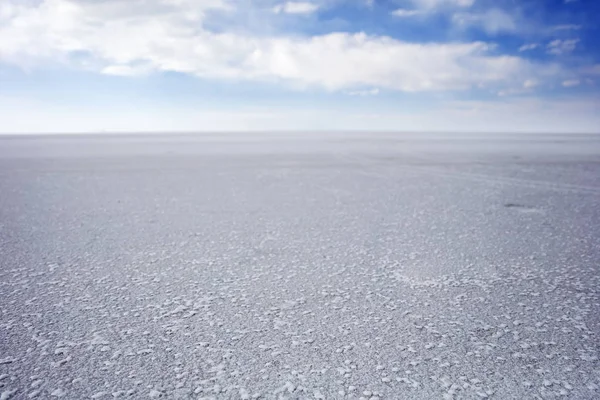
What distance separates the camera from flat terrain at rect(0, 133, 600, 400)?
7.32 ft

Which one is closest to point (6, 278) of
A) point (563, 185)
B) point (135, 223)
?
point (135, 223)

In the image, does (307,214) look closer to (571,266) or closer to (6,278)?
(571,266)

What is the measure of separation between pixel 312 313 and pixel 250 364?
0.82 metres

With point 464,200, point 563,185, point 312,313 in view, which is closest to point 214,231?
point 312,313

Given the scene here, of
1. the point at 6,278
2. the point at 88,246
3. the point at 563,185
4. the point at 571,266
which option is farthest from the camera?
the point at 563,185

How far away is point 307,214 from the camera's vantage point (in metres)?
6.91

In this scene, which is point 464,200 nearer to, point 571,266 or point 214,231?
point 571,266

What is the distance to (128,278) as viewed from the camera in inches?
150

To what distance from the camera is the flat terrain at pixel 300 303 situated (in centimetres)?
223

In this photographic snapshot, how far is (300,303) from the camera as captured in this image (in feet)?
10.7

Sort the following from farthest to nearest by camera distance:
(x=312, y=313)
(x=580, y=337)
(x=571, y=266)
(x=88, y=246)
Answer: (x=88, y=246)
(x=571, y=266)
(x=312, y=313)
(x=580, y=337)

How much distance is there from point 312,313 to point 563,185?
33.4ft

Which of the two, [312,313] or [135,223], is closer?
[312,313]

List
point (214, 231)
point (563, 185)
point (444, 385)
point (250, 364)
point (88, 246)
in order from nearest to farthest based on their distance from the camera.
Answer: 1. point (444, 385)
2. point (250, 364)
3. point (88, 246)
4. point (214, 231)
5. point (563, 185)
